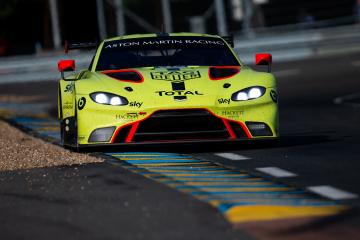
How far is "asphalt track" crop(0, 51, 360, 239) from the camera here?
744 cm

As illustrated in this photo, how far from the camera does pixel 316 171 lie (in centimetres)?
1049

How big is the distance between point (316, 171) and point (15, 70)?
22.8 meters

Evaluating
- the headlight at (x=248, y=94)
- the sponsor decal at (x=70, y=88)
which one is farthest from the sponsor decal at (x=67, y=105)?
the headlight at (x=248, y=94)

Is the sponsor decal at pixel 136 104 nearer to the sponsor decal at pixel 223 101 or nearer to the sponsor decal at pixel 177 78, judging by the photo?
the sponsor decal at pixel 177 78

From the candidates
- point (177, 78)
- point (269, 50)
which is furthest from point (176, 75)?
point (269, 50)

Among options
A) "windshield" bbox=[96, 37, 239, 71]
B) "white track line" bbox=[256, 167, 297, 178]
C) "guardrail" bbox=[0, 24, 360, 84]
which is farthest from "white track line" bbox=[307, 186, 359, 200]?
"guardrail" bbox=[0, 24, 360, 84]

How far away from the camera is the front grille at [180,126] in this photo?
12305 mm

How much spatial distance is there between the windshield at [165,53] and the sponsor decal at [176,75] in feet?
2.67

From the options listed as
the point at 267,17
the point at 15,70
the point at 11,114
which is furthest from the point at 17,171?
the point at 267,17

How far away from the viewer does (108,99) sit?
12.4 metres

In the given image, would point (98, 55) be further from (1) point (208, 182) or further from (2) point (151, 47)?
(1) point (208, 182)

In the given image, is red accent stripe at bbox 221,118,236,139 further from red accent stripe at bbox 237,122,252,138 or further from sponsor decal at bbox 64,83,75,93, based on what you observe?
sponsor decal at bbox 64,83,75,93

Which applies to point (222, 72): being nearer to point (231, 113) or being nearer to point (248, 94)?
point (248, 94)

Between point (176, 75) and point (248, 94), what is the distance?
2.51 ft
